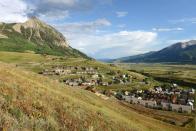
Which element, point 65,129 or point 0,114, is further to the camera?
point 65,129

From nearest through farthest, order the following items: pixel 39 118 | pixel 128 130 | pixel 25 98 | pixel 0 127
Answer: pixel 0 127
pixel 39 118
pixel 25 98
pixel 128 130

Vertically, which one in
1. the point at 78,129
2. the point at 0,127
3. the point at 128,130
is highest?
the point at 0,127

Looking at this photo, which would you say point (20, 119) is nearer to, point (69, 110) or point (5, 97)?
point (5, 97)

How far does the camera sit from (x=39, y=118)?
2394 centimetres

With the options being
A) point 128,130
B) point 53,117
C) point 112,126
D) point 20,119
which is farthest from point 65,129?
point 128,130

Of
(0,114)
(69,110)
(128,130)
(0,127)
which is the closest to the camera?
(0,127)

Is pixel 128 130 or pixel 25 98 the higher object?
pixel 25 98

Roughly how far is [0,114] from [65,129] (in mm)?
5231

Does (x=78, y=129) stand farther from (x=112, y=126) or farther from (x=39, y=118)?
(x=112, y=126)

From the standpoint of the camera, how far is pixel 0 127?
61.2ft

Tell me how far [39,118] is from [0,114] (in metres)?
3.37

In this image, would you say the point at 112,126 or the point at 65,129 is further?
the point at 112,126

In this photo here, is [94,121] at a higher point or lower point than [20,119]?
lower

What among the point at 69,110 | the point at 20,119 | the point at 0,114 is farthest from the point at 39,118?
the point at 69,110
